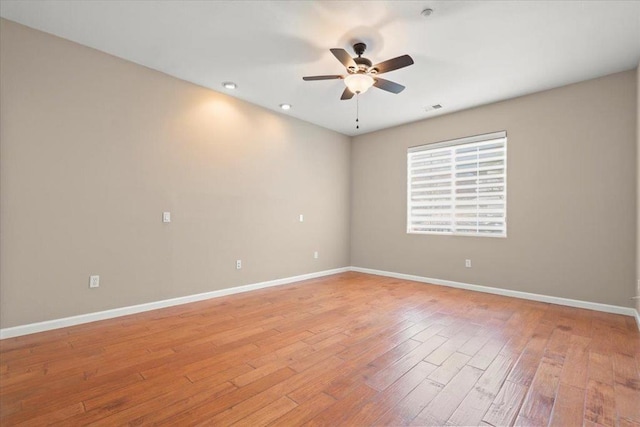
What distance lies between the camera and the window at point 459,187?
438 centimetres

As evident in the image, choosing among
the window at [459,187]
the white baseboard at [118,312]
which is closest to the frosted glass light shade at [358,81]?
the window at [459,187]

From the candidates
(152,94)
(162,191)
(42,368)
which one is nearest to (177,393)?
(42,368)

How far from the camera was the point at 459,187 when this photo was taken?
4.79m

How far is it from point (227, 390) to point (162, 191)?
2618 millimetres

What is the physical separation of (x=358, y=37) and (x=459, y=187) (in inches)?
119

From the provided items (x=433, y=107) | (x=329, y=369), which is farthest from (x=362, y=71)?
(x=329, y=369)

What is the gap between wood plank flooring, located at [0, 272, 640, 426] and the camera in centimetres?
164

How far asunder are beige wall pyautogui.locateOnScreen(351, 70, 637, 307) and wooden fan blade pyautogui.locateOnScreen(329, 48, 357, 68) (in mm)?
2775

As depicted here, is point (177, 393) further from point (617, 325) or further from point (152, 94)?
point (617, 325)

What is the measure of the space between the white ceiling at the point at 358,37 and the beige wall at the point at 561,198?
0.39 metres

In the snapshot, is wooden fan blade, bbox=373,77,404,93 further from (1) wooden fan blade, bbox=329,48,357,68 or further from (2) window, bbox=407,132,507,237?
(2) window, bbox=407,132,507,237

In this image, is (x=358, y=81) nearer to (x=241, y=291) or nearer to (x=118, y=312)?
(x=241, y=291)

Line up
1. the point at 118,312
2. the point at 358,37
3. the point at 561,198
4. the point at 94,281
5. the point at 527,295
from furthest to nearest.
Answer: the point at 527,295
the point at 561,198
the point at 118,312
the point at 94,281
the point at 358,37

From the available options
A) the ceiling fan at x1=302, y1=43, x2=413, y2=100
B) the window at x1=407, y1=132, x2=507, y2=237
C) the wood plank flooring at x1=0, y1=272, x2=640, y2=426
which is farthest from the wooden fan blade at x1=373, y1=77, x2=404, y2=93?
the wood plank flooring at x1=0, y1=272, x2=640, y2=426
